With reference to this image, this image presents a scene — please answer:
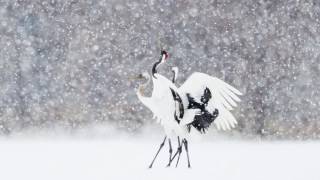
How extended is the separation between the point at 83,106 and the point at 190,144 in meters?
1.77

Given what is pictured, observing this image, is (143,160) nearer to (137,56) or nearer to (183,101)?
(183,101)

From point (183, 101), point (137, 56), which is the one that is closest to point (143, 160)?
point (183, 101)

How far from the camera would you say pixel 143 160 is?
6824 mm

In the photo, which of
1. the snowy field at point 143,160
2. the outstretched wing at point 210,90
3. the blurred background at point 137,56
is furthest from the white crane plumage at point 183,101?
the blurred background at point 137,56

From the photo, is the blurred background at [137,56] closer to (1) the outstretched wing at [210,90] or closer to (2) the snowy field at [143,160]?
(2) the snowy field at [143,160]

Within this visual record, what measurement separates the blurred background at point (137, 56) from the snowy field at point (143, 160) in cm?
42

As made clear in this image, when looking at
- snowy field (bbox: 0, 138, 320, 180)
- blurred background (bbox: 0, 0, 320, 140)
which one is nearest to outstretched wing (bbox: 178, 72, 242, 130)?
snowy field (bbox: 0, 138, 320, 180)

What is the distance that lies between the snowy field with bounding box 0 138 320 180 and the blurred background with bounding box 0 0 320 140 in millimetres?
416

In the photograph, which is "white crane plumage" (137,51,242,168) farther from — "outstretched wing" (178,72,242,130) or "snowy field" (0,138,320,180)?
"snowy field" (0,138,320,180)

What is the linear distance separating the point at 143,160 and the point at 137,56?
2.35m

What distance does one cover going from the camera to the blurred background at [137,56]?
345 inches

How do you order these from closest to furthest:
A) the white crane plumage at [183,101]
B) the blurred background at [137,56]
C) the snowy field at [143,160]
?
1. the white crane plumage at [183,101]
2. the snowy field at [143,160]
3. the blurred background at [137,56]

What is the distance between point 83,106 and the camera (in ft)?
29.4

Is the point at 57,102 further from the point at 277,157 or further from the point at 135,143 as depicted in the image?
the point at 277,157
